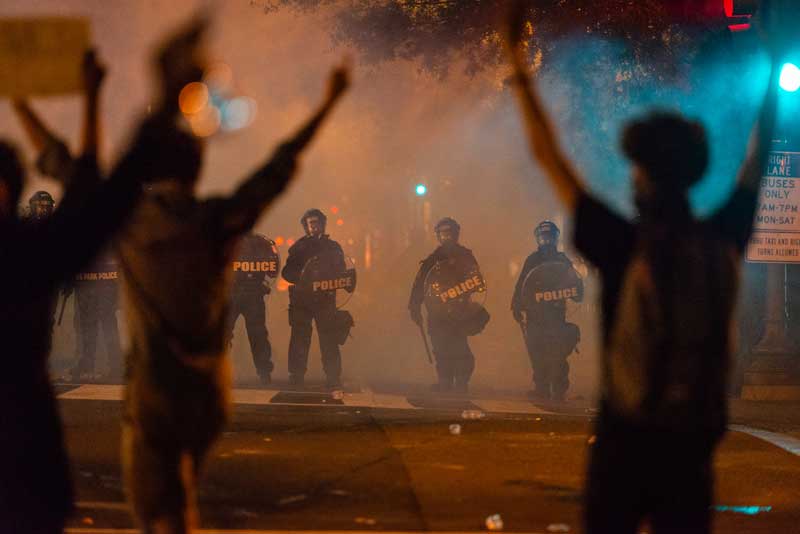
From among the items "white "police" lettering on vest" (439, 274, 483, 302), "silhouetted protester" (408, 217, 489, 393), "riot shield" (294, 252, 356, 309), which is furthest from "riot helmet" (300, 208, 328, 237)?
"white "police" lettering on vest" (439, 274, 483, 302)

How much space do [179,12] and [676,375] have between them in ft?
71.8

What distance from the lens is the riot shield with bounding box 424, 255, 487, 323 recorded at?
1557 cm

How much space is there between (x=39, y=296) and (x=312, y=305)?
12.8 metres

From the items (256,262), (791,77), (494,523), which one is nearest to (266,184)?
(494,523)

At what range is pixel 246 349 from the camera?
2139cm

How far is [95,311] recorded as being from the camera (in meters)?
14.9

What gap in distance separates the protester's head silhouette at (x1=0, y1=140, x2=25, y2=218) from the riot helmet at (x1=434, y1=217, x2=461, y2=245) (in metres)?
12.0

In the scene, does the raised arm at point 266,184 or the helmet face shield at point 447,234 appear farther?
the helmet face shield at point 447,234

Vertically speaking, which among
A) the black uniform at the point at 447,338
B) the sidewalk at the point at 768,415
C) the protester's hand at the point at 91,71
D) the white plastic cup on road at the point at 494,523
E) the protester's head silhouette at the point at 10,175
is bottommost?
the white plastic cup on road at the point at 494,523

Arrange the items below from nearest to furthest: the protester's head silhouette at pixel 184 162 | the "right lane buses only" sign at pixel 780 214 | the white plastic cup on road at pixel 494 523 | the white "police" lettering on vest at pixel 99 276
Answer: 1. the protester's head silhouette at pixel 184 162
2. the white plastic cup on road at pixel 494 523
3. the "right lane buses only" sign at pixel 780 214
4. the white "police" lettering on vest at pixel 99 276

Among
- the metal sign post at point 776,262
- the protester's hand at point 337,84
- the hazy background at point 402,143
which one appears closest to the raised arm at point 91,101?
the protester's hand at point 337,84

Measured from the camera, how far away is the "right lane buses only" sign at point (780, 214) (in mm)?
14195

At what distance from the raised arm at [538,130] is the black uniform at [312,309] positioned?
1199 cm

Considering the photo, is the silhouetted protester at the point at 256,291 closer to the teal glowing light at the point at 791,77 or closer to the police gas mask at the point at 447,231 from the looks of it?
the police gas mask at the point at 447,231
